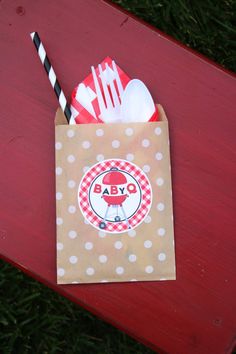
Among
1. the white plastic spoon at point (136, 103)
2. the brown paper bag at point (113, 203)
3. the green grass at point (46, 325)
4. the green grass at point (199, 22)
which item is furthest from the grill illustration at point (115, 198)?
the green grass at point (199, 22)

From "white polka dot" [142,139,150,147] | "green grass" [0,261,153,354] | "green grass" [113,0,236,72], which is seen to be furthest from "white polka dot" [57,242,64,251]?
"green grass" [113,0,236,72]

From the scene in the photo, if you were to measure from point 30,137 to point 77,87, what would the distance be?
0.12 m

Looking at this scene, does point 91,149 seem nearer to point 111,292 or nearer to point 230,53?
point 111,292

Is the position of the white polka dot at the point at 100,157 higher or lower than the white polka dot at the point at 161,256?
higher

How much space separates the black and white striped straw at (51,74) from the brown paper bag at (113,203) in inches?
1.5

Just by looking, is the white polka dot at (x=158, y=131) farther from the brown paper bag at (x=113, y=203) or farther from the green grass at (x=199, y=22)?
the green grass at (x=199, y=22)

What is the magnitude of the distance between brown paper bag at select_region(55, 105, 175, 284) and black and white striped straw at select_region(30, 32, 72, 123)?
0.12 ft

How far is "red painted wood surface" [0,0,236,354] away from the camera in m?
0.96

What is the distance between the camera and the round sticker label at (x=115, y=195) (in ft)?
Answer: 3.08

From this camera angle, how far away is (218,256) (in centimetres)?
97

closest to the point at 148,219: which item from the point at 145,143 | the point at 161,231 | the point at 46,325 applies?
the point at 161,231

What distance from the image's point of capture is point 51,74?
3.22 ft

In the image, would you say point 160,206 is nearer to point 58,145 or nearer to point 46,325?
point 58,145

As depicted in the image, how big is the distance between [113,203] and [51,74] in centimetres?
26
